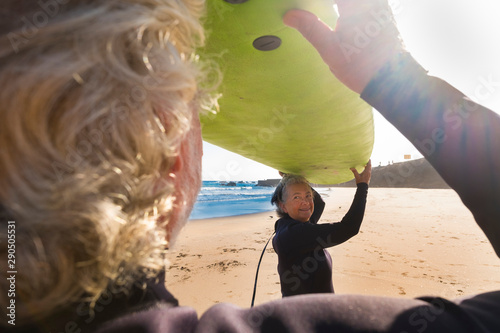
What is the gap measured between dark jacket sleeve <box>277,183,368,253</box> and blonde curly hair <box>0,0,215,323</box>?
1.70 meters

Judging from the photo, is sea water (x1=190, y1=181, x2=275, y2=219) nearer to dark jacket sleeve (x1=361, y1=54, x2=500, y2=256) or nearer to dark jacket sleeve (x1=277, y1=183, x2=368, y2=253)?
dark jacket sleeve (x1=277, y1=183, x2=368, y2=253)

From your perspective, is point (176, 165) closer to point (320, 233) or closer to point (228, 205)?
point (320, 233)

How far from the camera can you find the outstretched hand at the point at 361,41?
721 millimetres

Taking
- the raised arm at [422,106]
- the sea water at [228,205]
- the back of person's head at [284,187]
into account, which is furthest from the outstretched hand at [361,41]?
the sea water at [228,205]

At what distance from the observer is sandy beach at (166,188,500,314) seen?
13.5ft

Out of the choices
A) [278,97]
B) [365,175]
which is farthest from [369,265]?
[278,97]

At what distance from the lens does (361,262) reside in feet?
17.7

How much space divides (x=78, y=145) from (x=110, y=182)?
83mm

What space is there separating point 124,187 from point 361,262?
579 cm

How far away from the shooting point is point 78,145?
47 centimetres

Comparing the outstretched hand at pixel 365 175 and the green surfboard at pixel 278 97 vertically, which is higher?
the green surfboard at pixel 278 97

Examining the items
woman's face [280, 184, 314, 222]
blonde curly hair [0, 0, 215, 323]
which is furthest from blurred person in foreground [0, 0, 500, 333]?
woman's face [280, 184, 314, 222]

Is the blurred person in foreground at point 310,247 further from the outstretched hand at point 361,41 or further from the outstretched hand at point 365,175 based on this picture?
the outstretched hand at point 361,41

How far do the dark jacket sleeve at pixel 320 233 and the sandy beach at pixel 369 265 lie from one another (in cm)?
94
